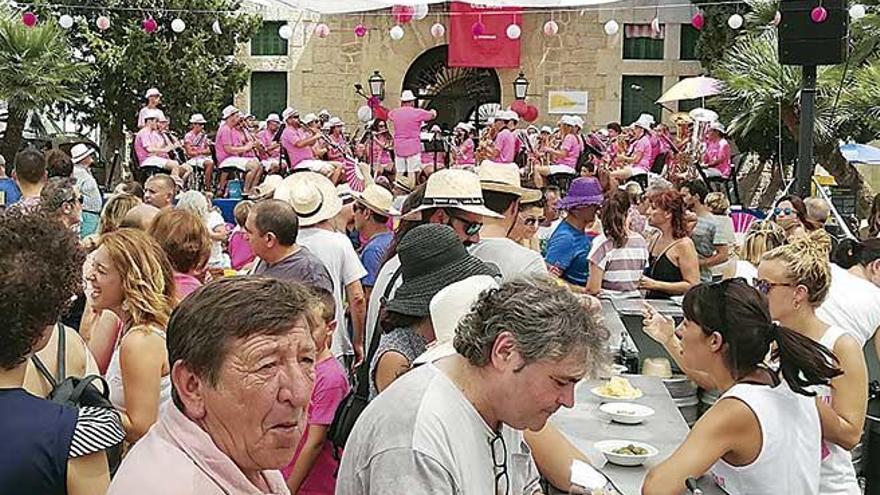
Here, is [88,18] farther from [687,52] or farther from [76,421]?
[76,421]

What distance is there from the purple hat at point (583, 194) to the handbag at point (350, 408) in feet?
10.3

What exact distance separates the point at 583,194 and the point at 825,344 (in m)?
2.78

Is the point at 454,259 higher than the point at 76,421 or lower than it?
higher

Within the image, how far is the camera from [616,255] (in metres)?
6.52

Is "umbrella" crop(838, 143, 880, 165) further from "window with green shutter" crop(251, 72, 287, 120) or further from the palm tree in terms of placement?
"window with green shutter" crop(251, 72, 287, 120)

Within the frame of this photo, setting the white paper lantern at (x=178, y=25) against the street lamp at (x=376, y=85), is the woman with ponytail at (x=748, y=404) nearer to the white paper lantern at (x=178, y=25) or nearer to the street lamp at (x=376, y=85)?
the white paper lantern at (x=178, y=25)

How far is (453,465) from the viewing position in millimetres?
2139

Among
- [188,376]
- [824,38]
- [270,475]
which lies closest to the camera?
[188,376]

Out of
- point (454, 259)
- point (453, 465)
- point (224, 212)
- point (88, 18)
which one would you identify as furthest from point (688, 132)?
point (453, 465)

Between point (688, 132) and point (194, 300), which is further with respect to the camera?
point (688, 132)

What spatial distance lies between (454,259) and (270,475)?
5.09ft

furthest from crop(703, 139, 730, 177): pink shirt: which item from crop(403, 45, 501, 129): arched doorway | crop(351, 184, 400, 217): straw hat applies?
crop(351, 184, 400, 217): straw hat

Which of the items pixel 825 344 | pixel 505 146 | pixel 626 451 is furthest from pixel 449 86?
pixel 626 451

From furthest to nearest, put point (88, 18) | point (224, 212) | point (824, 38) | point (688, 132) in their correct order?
point (88, 18)
point (688, 132)
point (224, 212)
point (824, 38)
